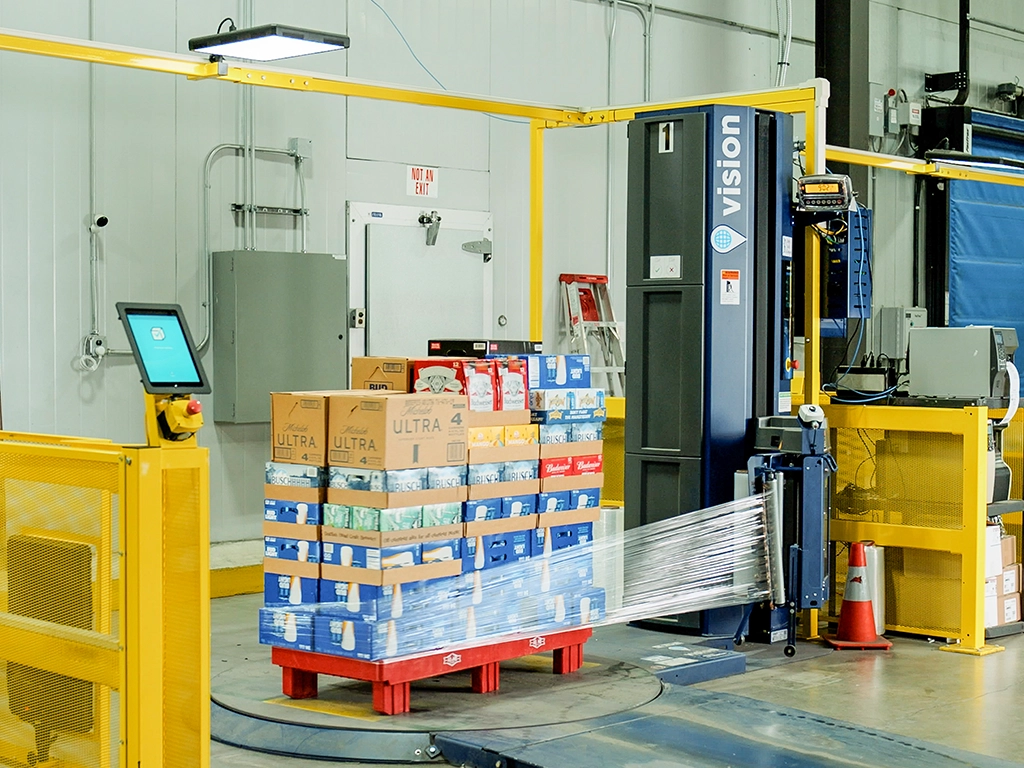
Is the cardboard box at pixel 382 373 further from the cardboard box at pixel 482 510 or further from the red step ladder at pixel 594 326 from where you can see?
the red step ladder at pixel 594 326

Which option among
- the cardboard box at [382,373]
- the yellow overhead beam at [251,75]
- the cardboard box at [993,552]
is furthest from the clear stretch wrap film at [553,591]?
the yellow overhead beam at [251,75]

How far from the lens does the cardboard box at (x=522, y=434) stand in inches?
231

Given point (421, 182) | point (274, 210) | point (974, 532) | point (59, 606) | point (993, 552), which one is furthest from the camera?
point (421, 182)

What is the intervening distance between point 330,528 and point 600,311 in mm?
5829

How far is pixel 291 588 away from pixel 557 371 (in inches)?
60.4

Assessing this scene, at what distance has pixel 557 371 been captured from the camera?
6.17 m

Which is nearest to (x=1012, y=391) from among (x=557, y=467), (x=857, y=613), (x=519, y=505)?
(x=857, y=613)

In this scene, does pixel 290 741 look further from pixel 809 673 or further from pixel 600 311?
pixel 600 311

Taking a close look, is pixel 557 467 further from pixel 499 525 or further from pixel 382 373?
pixel 382 373

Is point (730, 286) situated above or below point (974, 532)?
above

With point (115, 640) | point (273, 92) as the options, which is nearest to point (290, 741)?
point (115, 640)

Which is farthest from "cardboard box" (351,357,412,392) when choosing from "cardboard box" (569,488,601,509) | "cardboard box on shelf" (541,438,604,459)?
"cardboard box" (569,488,601,509)

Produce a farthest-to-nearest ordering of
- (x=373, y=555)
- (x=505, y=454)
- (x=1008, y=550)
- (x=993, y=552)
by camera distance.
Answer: (x=1008, y=550)
(x=993, y=552)
(x=505, y=454)
(x=373, y=555)

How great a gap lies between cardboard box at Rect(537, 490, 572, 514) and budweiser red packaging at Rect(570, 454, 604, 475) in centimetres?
11
